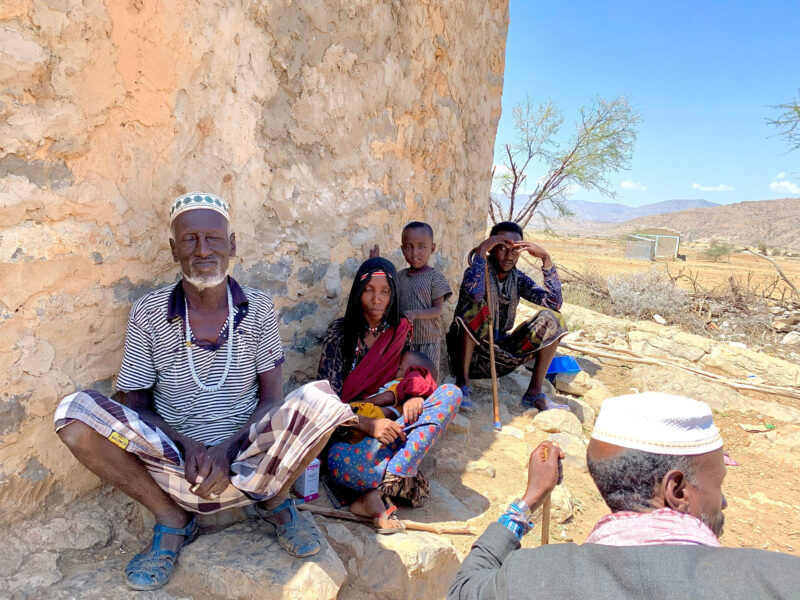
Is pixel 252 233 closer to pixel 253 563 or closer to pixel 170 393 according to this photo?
pixel 170 393

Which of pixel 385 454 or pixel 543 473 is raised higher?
pixel 543 473

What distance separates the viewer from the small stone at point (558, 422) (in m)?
4.09

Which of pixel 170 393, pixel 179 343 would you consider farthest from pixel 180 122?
pixel 170 393

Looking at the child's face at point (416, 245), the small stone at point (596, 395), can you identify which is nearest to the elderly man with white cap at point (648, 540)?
the child's face at point (416, 245)

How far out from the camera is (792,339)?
7.82 m

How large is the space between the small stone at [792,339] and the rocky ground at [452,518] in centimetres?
222

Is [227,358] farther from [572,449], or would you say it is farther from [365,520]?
[572,449]

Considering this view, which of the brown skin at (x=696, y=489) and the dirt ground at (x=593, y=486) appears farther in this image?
the dirt ground at (x=593, y=486)

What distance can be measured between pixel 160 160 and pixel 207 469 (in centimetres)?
132

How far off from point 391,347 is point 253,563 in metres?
1.50

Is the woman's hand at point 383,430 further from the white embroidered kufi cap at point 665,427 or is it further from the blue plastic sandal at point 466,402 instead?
the blue plastic sandal at point 466,402

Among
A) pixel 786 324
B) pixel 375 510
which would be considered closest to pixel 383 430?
pixel 375 510

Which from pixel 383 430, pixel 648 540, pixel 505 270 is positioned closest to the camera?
pixel 648 540

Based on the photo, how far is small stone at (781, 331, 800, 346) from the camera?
776 centimetres
